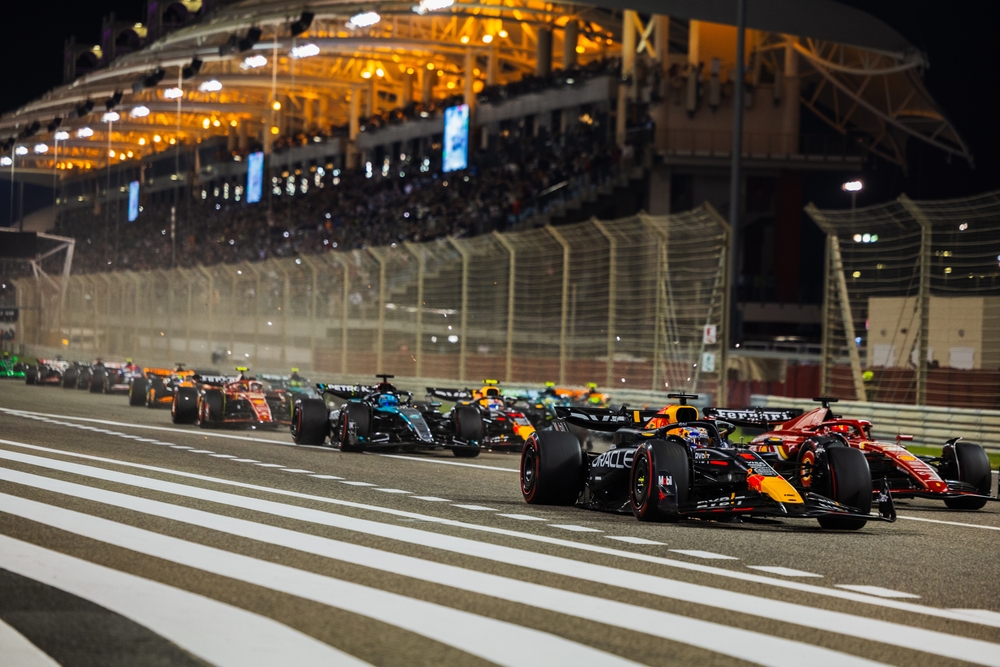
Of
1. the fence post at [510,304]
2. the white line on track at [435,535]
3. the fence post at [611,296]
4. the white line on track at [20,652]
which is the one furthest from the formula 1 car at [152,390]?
the white line on track at [20,652]

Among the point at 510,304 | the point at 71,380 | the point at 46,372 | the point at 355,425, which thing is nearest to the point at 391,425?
the point at 355,425

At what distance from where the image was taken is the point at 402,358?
29344 mm

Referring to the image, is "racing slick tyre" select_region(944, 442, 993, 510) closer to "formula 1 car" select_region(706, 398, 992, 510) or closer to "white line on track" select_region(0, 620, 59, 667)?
"formula 1 car" select_region(706, 398, 992, 510)

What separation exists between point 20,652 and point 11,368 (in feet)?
129

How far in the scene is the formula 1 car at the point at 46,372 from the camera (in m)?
37.6

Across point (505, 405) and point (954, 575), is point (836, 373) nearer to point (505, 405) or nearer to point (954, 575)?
point (505, 405)

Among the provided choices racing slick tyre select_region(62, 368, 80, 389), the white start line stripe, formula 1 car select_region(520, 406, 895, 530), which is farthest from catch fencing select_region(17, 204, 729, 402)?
the white start line stripe

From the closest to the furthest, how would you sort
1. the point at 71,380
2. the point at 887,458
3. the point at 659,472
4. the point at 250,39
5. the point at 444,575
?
1. the point at 444,575
2. the point at 659,472
3. the point at 887,458
4. the point at 71,380
5. the point at 250,39

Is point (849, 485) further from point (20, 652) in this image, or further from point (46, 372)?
point (46, 372)

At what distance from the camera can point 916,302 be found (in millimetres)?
18266

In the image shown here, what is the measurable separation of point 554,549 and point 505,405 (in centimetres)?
1077

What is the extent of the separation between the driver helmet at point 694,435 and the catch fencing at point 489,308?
10301mm

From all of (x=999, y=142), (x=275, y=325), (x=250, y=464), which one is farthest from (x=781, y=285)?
(x=250, y=464)

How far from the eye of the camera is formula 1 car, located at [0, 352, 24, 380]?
41.7 metres
